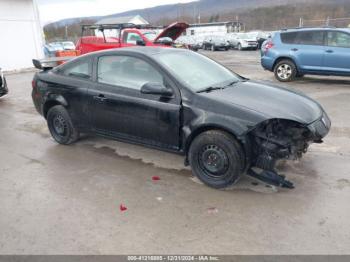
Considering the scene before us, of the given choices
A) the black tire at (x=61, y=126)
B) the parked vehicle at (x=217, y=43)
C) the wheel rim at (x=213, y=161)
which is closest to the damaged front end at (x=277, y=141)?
the wheel rim at (x=213, y=161)

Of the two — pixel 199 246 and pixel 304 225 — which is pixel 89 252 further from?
pixel 304 225

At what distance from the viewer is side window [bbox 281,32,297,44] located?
10.8m

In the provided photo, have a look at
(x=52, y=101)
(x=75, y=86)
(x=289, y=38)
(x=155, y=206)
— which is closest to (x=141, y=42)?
(x=289, y=38)

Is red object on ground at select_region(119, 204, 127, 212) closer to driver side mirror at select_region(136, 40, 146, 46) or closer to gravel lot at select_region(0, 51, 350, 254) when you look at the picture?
gravel lot at select_region(0, 51, 350, 254)

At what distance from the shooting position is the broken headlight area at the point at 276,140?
379 centimetres

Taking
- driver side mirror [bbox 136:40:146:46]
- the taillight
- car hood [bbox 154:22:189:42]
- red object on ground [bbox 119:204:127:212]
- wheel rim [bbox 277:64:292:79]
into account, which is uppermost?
car hood [bbox 154:22:189:42]

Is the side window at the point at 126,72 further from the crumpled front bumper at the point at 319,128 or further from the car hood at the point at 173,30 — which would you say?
the car hood at the point at 173,30

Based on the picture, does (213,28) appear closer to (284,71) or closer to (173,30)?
(173,30)

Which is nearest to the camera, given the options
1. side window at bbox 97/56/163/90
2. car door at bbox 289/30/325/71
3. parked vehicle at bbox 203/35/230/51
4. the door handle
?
side window at bbox 97/56/163/90

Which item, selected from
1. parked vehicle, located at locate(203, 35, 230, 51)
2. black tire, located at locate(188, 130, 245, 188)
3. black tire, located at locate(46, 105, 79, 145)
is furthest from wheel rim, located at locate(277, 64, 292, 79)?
parked vehicle, located at locate(203, 35, 230, 51)

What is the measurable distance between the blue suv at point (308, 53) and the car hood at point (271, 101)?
253 inches

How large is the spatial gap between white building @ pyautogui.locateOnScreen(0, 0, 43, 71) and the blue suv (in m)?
14.3

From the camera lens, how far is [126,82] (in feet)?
15.4

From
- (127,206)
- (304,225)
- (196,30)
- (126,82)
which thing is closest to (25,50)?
(126,82)
